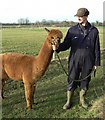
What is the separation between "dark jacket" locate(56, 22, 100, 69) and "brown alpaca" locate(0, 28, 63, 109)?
1.20 ft

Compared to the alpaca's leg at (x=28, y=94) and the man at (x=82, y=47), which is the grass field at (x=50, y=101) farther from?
the man at (x=82, y=47)

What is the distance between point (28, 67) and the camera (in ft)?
23.3

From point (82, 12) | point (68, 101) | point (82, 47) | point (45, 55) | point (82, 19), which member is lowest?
point (68, 101)

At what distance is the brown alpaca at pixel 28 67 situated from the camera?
6.82 m

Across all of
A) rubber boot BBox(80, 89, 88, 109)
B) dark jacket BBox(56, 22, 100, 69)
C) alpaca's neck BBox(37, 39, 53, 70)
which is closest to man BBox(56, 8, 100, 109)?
dark jacket BBox(56, 22, 100, 69)

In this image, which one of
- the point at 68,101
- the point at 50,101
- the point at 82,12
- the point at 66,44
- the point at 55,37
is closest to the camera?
the point at 55,37

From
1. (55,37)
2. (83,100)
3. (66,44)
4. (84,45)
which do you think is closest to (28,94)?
(83,100)

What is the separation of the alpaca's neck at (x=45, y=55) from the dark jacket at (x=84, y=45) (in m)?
0.22

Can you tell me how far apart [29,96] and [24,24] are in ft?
320

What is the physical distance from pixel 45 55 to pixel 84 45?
3.18 feet

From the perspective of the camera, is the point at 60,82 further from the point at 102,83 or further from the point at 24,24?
the point at 24,24

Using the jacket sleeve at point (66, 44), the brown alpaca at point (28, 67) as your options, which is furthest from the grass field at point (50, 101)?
the jacket sleeve at point (66, 44)

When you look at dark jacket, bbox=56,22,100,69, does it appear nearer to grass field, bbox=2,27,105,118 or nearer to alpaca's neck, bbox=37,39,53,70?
alpaca's neck, bbox=37,39,53,70

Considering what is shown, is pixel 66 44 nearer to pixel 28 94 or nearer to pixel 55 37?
pixel 55 37
